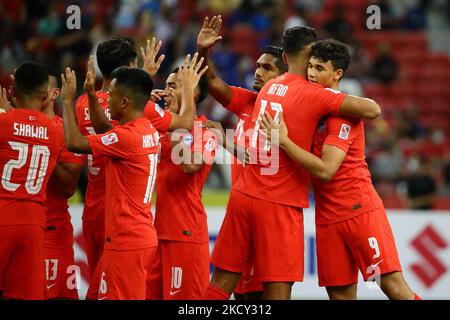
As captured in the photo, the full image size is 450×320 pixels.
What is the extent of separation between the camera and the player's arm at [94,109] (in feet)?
21.5

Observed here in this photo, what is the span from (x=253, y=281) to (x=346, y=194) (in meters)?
1.40

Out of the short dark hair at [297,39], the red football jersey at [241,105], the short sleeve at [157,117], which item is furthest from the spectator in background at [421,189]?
the short sleeve at [157,117]

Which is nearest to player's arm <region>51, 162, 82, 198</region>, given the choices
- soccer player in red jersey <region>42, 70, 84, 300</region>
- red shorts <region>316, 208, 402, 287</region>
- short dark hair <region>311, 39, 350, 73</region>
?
soccer player in red jersey <region>42, 70, 84, 300</region>

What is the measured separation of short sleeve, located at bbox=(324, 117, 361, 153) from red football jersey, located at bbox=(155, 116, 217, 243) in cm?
107

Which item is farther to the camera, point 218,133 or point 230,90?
point 230,90

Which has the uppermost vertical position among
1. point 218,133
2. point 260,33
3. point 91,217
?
point 260,33

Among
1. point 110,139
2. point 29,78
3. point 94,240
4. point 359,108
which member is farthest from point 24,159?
point 359,108

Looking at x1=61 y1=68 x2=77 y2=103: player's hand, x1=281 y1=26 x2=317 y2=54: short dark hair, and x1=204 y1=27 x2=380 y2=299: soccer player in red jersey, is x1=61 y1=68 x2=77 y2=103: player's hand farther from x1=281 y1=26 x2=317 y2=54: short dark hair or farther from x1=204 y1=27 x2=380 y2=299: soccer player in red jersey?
x1=281 y1=26 x2=317 y2=54: short dark hair

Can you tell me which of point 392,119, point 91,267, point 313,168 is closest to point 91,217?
point 91,267

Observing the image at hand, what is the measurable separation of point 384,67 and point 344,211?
1209 cm

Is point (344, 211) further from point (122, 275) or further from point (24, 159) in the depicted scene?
point (24, 159)

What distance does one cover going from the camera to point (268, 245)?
22.6 ft

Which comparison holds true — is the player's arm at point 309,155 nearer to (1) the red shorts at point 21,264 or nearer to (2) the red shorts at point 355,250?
(2) the red shorts at point 355,250
